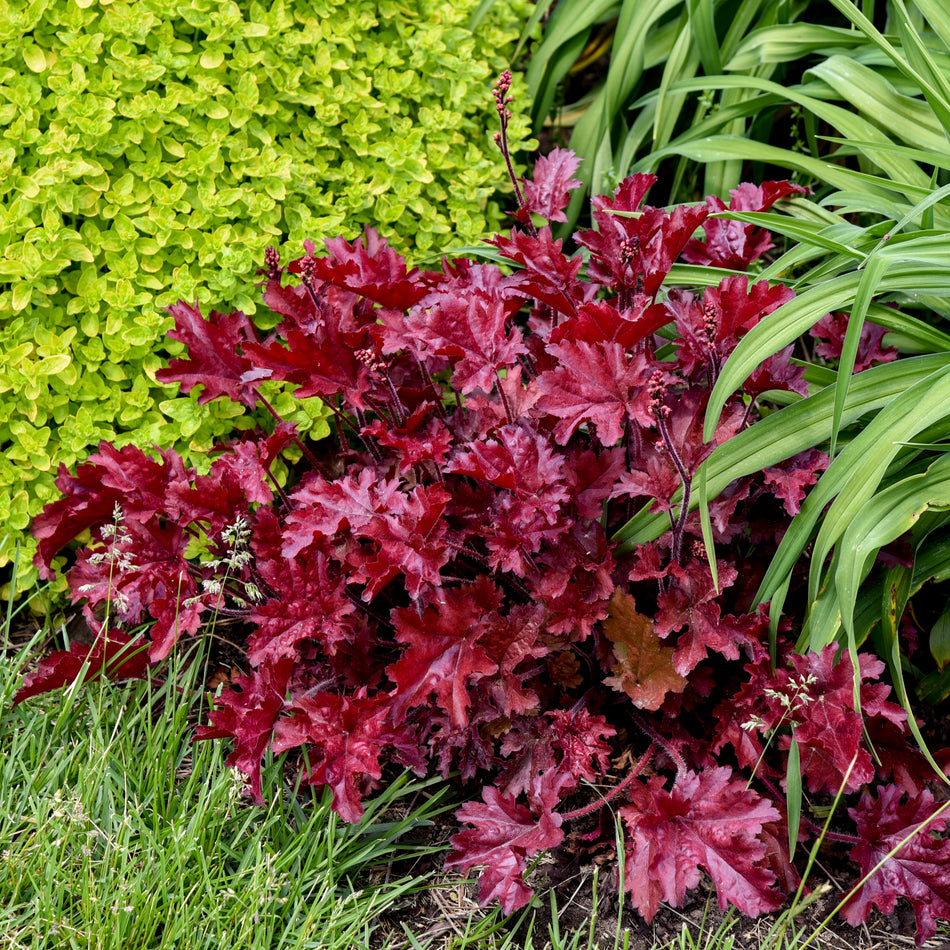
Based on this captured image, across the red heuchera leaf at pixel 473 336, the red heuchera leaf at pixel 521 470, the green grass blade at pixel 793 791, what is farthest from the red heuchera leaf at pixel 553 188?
the green grass blade at pixel 793 791

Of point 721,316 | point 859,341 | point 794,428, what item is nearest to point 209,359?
point 721,316

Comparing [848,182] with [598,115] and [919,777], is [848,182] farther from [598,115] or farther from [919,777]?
[919,777]

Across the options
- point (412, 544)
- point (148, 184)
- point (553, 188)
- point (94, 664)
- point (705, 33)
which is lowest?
point (94, 664)

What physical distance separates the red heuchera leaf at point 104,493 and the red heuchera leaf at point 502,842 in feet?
2.89

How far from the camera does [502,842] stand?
171 cm

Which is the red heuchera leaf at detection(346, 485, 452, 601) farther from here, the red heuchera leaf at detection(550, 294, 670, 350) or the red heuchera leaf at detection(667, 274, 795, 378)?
the red heuchera leaf at detection(667, 274, 795, 378)

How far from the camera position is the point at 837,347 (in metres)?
2.09

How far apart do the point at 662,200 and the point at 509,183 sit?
0.54 metres

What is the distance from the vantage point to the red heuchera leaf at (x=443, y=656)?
1.69 m

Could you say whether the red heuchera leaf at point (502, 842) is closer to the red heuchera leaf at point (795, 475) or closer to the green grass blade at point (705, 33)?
the red heuchera leaf at point (795, 475)

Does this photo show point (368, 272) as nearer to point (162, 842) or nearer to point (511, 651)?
point (511, 651)

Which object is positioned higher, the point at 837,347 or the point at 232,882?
the point at 837,347

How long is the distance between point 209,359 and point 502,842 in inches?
46.1

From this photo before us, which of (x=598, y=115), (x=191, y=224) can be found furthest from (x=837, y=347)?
(x=191, y=224)
